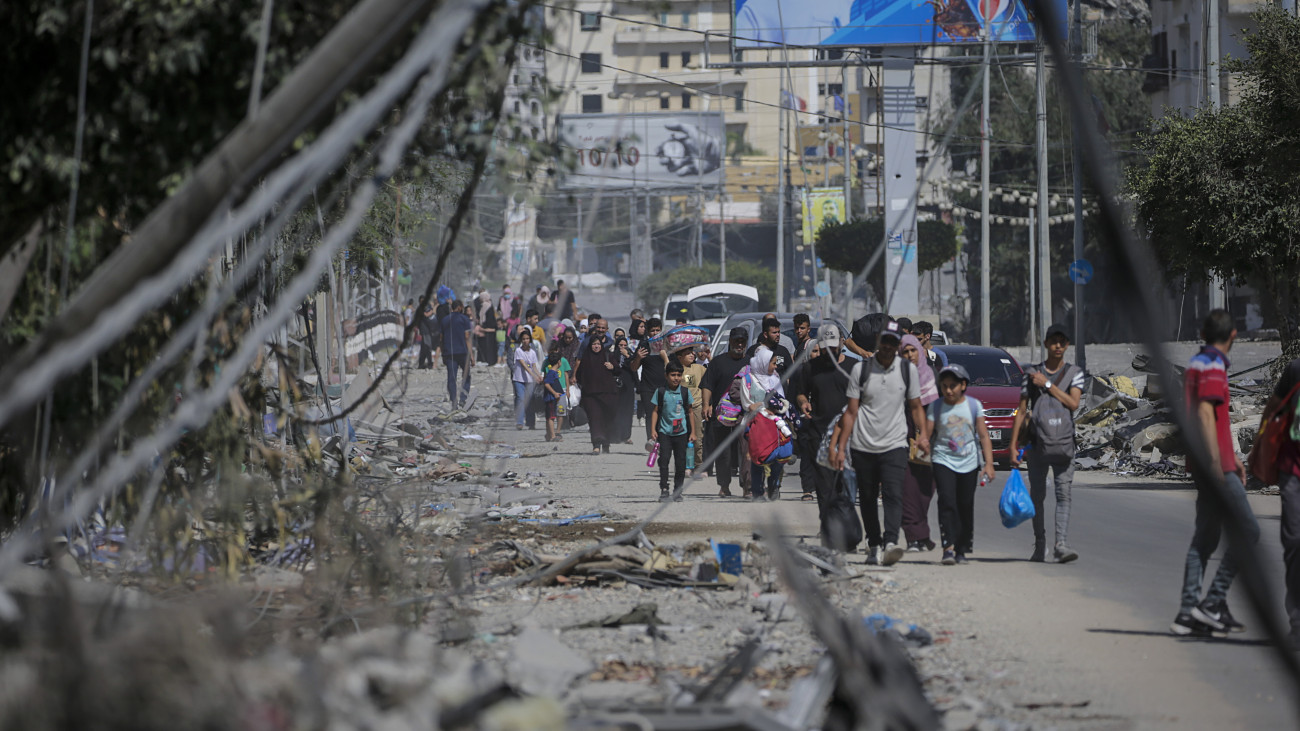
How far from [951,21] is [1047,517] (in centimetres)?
2182

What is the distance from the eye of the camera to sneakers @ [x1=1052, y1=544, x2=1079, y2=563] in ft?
29.9

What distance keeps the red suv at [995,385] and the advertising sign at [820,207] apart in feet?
101

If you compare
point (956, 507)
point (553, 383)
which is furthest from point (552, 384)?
point (956, 507)

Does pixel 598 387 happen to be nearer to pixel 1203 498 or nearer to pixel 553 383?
pixel 553 383

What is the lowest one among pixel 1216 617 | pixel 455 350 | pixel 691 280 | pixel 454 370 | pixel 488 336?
pixel 1216 617

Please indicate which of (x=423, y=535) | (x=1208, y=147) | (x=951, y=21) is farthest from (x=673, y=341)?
(x=951, y=21)

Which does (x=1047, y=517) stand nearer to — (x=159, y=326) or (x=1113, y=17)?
(x=159, y=326)

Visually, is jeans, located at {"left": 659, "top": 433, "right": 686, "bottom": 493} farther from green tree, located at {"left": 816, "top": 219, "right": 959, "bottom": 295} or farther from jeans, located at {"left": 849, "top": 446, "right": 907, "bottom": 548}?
green tree, located at {"left": 816, "top": 219, "right": 959, "bottom": 295}

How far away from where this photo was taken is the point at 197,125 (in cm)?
536

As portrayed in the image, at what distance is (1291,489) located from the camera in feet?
21.9

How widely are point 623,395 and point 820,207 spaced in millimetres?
31642

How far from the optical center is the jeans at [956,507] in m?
9.20

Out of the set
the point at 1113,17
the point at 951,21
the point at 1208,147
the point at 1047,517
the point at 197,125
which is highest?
the point at 1113,17

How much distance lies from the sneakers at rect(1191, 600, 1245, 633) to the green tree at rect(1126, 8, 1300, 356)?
11.9 m
